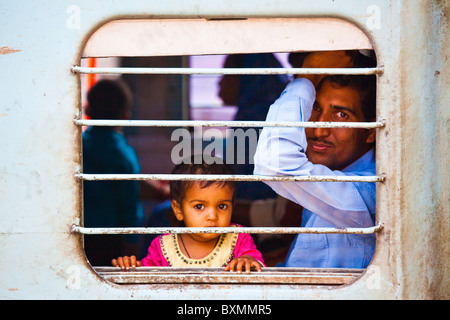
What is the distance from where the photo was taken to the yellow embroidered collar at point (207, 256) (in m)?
2.18

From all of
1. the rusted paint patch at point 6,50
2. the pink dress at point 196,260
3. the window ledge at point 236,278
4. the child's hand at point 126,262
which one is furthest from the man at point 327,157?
the rusted paint patch at point 6,50

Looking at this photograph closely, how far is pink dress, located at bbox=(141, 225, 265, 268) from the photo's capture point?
218 centimetres

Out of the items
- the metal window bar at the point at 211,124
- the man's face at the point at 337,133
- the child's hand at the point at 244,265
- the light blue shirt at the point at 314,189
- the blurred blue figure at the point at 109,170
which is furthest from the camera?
the blurred blue figure at the point at 109,170

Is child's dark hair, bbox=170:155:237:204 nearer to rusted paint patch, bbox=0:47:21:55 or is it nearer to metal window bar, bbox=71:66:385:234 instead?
metal window bar, bbox=71:66:385:234

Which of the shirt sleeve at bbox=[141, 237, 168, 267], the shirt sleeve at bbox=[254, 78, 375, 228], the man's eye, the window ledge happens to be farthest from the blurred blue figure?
the man's eye

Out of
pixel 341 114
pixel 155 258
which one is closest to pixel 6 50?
pixel 155 258

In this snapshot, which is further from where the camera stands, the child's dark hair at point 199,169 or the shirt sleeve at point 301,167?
the child's dark hair at point 199,169

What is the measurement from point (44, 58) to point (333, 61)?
106 centimetres

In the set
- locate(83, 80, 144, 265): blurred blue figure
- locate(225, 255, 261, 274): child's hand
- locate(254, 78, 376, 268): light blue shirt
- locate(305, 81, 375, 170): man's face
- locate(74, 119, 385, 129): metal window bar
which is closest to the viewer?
locate(74, 119, 385, 129): metal window bar

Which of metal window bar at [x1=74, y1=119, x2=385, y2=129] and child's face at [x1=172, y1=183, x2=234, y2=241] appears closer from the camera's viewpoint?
metal window bar at [x1=74, y1=119, x2=385, y2=129]

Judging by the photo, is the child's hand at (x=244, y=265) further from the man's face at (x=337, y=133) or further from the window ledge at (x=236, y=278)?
the man's face at (x=337, y=133)

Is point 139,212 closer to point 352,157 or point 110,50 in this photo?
point 352,157

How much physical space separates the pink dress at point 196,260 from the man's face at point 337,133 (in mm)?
479

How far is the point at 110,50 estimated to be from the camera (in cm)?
162
